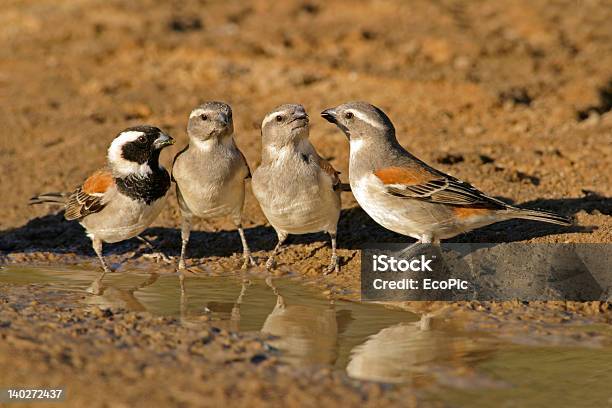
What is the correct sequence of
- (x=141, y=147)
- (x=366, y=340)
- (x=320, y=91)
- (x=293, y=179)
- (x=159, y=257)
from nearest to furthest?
1. (x=366, y=340)
2. (x=293, y=179)
3. (x=141, y=147)
4. (x=159, y=257)
5. (x=320, y=91)

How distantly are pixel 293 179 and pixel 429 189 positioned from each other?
1254mm

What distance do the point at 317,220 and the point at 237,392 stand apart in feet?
10.8

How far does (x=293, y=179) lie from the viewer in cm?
888

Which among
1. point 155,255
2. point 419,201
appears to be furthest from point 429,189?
point 155,255

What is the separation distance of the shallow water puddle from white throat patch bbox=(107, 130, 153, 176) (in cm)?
105

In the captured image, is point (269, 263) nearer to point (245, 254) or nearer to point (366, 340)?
point (245, 254)

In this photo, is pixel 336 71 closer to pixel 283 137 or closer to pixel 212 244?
pixel 212 244

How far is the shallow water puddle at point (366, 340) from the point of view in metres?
6.45

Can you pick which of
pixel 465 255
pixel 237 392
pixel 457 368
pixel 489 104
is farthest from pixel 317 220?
pixel 489 104

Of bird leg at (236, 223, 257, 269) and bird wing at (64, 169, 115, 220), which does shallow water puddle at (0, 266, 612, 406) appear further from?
bird wing at (64, 169, 115, 220)

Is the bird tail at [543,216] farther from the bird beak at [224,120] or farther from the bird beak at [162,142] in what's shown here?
the bird beak at [162,142]

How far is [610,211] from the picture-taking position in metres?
10.3

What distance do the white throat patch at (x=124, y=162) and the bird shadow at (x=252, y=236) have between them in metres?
1.34

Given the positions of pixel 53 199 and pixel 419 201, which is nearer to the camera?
pixel 419 201
